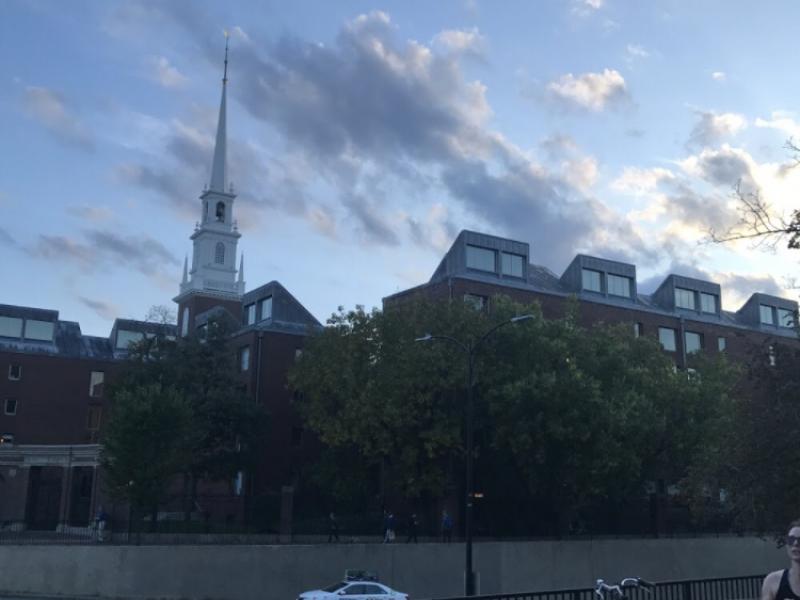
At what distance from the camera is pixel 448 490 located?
147 ft

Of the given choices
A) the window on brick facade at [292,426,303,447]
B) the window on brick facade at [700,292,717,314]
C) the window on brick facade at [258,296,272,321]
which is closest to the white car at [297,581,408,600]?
the window on brick facade at [292,426,303,447]

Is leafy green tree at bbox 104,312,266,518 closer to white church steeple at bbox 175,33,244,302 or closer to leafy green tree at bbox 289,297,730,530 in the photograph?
leafy green tree at bbox 289,297,730,530

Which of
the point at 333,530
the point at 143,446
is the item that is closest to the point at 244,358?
the point at 333,530

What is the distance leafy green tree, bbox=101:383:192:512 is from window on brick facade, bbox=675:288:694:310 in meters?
44.7

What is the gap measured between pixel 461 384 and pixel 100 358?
4415 centimetres

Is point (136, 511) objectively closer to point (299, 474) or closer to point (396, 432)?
point (396, 432)

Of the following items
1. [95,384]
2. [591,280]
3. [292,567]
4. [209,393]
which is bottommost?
[292,567]

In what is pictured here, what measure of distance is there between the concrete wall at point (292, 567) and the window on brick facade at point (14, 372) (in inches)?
1448

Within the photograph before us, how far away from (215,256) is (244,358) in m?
26.1

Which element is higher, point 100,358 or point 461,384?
point 100,358

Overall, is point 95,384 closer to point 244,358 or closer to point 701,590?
point 244,358

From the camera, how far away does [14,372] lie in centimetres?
7094

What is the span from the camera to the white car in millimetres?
28867

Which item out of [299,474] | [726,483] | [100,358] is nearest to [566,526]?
[299,474]
